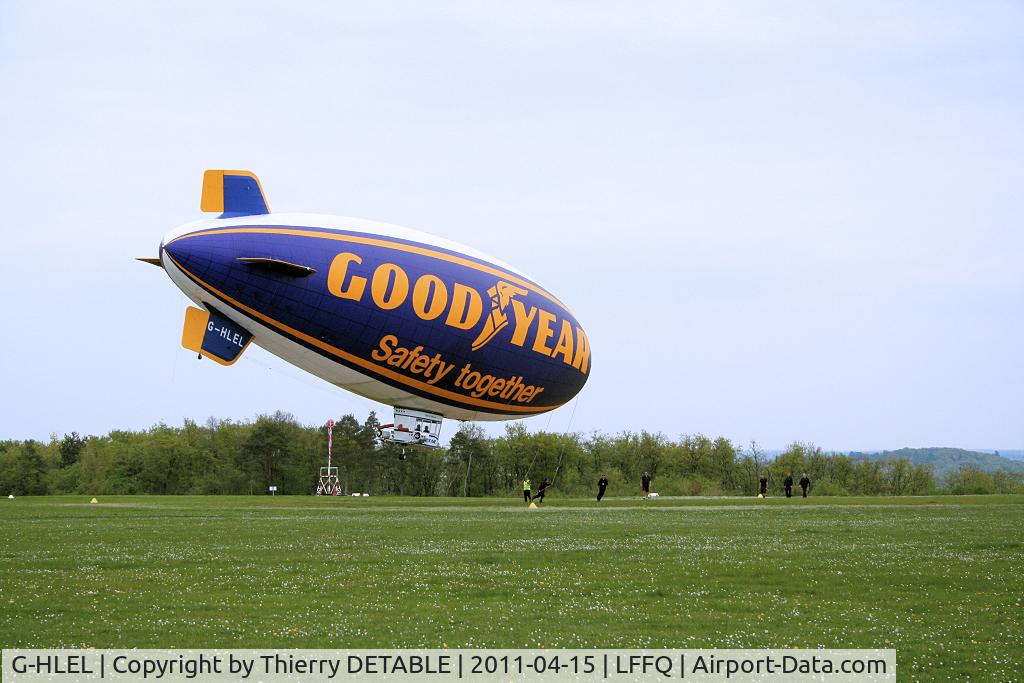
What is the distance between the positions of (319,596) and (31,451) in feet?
449

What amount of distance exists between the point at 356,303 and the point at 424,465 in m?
93.6

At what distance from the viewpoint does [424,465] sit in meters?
128

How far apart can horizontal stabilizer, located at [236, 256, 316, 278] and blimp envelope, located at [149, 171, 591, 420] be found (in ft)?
0.13

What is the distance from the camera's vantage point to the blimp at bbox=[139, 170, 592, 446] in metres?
34.7

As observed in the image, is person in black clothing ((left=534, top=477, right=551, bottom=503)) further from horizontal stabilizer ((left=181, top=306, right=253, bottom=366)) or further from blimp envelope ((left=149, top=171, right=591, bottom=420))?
horizontal stabilizer ((left=181, top=306, right=253, bottom=366))

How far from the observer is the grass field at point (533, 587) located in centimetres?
1677

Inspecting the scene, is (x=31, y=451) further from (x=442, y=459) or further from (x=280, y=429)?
(x=442, y=459)

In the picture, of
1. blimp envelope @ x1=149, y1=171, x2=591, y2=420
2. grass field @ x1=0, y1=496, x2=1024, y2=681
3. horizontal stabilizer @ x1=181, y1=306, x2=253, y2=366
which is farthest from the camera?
horizontal stabilizer @ x1=181, y1=306, x2=253, y2=366

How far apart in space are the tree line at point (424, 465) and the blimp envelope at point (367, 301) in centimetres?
8011

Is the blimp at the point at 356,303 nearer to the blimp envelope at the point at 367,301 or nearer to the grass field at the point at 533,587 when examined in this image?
the blimp envelope at the point at 367,301

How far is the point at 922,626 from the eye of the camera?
704 inches
